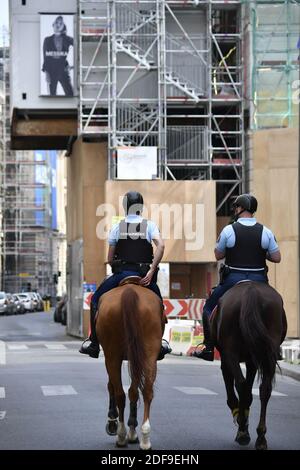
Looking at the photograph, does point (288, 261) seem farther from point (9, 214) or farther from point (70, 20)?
point (9, 214)

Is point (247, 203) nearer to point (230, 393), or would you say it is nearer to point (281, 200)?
point (230, 393)

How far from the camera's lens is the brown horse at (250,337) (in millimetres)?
9734

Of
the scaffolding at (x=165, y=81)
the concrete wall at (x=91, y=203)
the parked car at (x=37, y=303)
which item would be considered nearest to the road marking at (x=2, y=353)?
the concrete wall at (x=91, y=203)

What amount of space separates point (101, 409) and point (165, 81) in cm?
2548

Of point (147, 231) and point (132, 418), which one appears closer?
point (132, 418)

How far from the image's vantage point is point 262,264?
10461 millimetres

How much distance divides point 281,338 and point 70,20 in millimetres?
29979

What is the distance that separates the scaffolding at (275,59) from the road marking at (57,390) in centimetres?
2134

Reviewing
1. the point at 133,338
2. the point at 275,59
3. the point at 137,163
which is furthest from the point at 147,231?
the point at 275,59

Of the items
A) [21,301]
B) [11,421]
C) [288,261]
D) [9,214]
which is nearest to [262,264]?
[11,421]

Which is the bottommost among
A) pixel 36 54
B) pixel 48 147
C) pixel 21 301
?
pixel 21 301

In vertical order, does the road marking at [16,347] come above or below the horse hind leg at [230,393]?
A: below

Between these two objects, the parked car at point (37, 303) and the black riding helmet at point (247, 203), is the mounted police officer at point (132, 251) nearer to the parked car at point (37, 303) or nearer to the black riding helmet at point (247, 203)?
the black riding helmet at point (247, 203)

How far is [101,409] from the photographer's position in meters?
13.3
